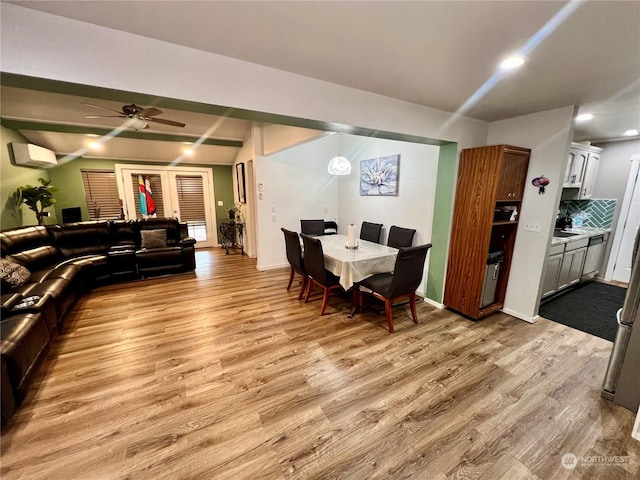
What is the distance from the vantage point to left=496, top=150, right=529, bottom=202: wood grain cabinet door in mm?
2629

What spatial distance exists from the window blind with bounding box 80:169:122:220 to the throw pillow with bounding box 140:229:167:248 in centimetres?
211

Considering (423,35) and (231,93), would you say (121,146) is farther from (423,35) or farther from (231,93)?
(423,35)

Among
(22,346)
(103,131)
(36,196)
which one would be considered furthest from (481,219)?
(36,196)

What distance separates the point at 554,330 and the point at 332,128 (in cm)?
323

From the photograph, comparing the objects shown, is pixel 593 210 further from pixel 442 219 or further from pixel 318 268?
pixel 318 268

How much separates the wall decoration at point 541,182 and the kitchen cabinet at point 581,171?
1.29 m

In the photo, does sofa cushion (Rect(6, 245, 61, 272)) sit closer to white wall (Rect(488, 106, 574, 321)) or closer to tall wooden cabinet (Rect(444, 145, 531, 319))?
tall wooden cabinet (Rect(444, 145, 531, 319))

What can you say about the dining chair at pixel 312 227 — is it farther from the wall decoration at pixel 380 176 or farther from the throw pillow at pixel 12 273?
the throw pillow at pixel 12 273

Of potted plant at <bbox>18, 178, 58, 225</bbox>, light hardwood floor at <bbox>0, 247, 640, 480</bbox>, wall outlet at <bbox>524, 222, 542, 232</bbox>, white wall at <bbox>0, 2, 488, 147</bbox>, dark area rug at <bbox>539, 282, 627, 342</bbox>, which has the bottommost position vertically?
light hardwood floor at <bbox>0, 247, 640, 480</bbox>

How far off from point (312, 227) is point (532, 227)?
10.6 feet

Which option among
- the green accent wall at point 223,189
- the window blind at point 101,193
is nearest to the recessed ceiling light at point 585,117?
the green accent wall at point 223,189

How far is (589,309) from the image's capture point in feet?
10.6

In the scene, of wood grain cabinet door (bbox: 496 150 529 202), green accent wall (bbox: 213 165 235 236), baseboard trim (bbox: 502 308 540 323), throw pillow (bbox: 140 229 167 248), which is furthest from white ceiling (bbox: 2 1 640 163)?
green accent wall (bbox: 213 165 235 236)

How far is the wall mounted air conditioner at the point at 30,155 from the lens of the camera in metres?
3.98
